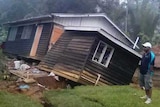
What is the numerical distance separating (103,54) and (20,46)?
1123 cm

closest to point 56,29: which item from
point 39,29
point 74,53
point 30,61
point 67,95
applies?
point 39,29

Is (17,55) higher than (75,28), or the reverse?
(75,28)

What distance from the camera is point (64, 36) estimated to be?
16.3 metres

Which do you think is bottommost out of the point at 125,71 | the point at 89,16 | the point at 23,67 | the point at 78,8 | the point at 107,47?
the point at 23,67

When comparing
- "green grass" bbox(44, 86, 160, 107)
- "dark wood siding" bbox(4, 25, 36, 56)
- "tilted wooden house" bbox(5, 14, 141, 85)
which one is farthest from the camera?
"dark wood siding" bbox(4, 25, 36, 56)

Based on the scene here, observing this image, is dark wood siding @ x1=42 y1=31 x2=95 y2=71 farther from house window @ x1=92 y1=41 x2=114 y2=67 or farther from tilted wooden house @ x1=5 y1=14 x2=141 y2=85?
house window @ x1=92 y1=41 x2=114 y2=67

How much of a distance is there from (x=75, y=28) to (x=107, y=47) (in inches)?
82.7

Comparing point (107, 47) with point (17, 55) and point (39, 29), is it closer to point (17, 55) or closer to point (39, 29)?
point (39, 29)

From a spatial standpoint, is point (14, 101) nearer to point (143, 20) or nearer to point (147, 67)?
point (147, 67)

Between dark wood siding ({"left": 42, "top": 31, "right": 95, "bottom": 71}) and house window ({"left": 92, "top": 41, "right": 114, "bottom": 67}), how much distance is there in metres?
0.58

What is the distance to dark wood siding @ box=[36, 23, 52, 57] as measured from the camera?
18.7 m

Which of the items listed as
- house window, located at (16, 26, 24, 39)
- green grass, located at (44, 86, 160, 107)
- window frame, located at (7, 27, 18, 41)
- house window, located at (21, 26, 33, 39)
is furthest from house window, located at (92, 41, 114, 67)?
window frame, located at (7, 27, 18, 41)

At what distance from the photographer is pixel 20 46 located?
75.9ft

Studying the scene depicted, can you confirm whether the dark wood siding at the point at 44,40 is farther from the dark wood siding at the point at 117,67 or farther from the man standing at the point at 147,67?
the man standing at the point at 147,67
